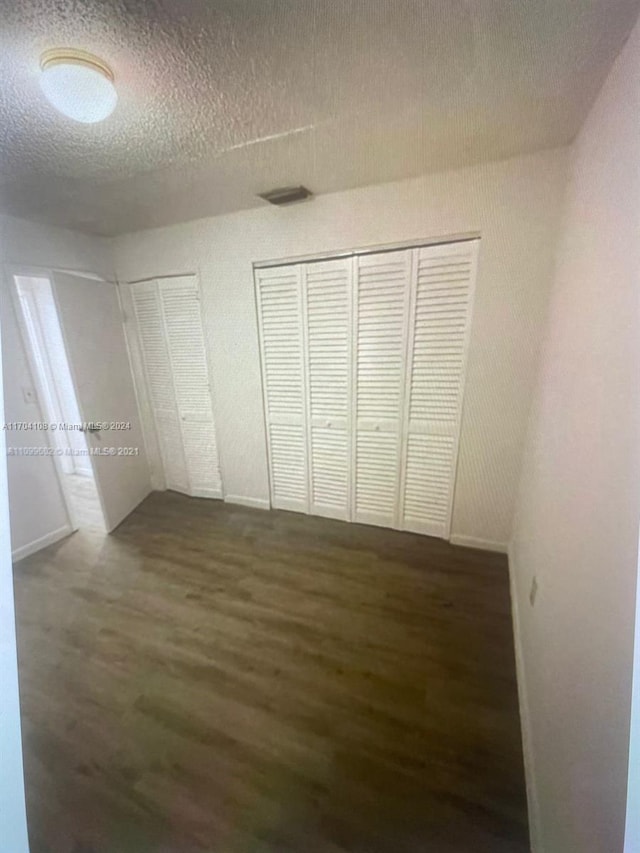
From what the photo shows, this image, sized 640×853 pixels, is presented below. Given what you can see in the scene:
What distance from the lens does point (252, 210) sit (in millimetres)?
2357

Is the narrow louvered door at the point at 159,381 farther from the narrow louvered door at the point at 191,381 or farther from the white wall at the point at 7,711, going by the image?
the white wall at the point at 7,711

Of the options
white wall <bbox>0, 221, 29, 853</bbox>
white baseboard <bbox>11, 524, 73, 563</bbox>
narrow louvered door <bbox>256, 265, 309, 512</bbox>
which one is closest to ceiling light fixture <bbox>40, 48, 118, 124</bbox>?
white wall <bbox>0, 221, 29, 853</bbox>

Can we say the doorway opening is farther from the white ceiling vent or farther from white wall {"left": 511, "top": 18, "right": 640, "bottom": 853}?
white wall {"left": 511, "top": 18, "right": 640, "bottom": 853}

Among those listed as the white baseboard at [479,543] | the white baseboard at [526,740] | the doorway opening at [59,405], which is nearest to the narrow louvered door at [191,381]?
the doorway opening at [59,405]

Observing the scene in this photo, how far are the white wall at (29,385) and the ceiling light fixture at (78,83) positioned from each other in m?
1.50

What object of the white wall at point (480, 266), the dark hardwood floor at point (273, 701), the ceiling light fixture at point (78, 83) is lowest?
the dark hardwood floor at point (273, 701)

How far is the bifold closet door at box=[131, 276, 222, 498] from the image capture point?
2.82 metres

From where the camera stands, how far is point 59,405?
9.11 feet

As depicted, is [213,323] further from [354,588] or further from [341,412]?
[354,588]

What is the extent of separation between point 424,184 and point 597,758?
2400 mm

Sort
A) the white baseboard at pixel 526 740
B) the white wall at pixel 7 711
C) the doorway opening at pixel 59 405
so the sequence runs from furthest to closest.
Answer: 1. the doorway opening at pixel 59 405
2. the white baseboard at pixel 526 740
3. the white wall at pixel 7 711

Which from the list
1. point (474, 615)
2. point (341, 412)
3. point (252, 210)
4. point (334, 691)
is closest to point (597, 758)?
point (334, 691)

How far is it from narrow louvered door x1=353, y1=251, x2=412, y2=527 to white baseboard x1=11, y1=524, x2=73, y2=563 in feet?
7.62

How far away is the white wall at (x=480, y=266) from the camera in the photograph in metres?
1.82
